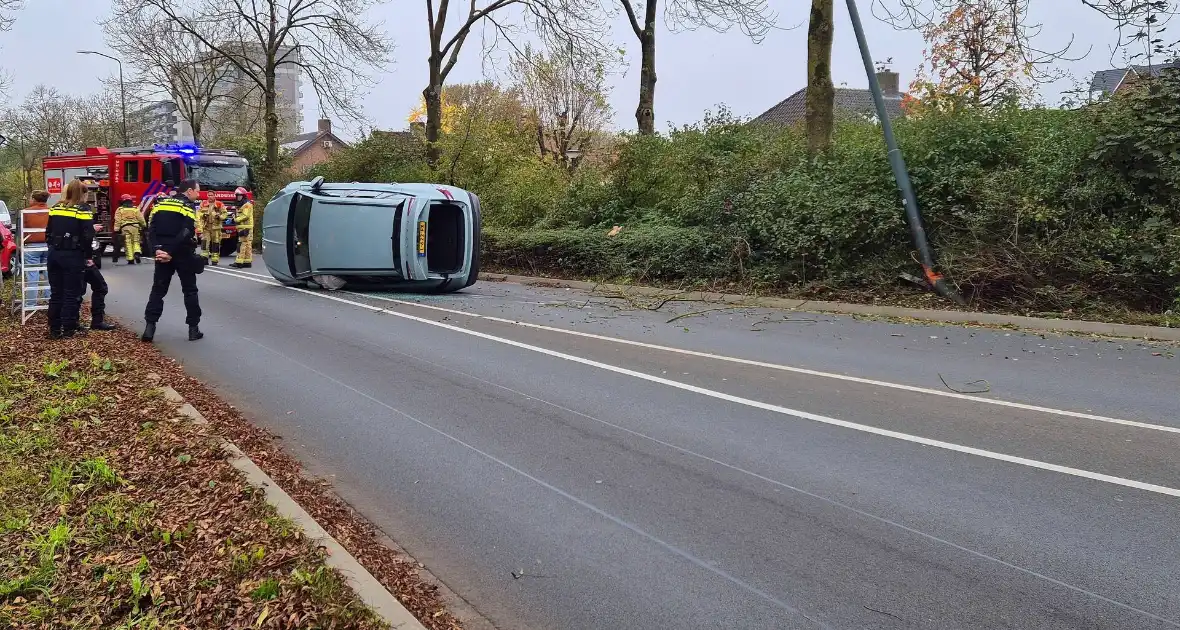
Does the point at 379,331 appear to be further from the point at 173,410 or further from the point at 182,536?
the point at 182,536

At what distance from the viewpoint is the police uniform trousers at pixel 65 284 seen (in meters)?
9.38

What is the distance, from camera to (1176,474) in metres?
5.04

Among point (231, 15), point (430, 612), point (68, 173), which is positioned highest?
point (231, 15)

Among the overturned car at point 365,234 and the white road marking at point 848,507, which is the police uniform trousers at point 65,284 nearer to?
the white road marking at point 848,507

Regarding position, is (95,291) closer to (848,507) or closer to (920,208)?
(848,507)

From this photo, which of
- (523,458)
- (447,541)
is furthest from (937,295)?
(447,541)

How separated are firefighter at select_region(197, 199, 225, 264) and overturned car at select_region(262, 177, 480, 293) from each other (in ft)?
18.5

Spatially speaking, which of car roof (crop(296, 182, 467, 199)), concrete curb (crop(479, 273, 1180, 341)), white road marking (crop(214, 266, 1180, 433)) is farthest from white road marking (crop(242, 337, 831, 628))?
car roof (crop(296, 182, 467, 199))

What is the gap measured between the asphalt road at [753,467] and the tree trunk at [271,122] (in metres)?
28.7

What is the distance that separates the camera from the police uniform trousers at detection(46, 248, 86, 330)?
938 centimetres

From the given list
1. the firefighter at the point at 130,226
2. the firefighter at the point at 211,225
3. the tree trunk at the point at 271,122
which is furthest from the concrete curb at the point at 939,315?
the tree trunk at the point at 271,122

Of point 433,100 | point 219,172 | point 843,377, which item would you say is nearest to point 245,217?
point 219,172

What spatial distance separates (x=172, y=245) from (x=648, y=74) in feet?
50.5

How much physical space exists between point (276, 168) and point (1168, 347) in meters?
35.0
